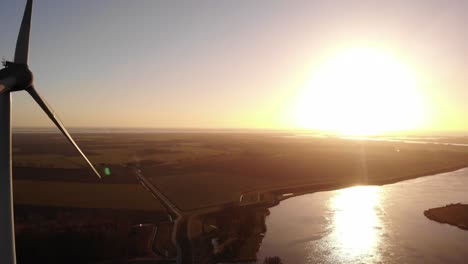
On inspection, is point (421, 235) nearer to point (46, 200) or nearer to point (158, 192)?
point (158, 192)

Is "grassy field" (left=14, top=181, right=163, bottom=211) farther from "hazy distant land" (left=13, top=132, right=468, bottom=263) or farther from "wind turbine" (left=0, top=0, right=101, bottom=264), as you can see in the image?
"wind turbine" (left=0, top=0, right=101, bottom=264)

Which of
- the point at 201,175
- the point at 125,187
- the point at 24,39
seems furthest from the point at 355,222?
the point at 201,175

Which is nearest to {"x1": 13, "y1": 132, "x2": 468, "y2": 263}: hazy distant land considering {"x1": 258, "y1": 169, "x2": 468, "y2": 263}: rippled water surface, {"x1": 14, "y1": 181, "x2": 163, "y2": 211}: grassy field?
{"x1": 14, "y1": 181, "x2": 163, "y2": 211}: grassy field

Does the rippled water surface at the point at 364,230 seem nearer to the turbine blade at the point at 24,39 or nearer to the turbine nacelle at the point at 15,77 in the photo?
the turbine nacelle at the point at 15,77

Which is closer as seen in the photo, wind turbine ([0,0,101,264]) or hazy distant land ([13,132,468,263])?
→ wind turbine ([0,0,101,264])

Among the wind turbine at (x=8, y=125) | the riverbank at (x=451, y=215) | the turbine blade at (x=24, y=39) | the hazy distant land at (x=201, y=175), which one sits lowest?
the riverbank at (x=451, y=215)

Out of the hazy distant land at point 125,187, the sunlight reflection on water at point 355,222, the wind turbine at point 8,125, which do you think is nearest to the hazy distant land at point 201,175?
the hazy distant land at point 125,187

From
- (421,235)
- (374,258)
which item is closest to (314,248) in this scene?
(374,258)

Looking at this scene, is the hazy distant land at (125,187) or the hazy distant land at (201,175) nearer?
the hazy distant land at (125,187)
